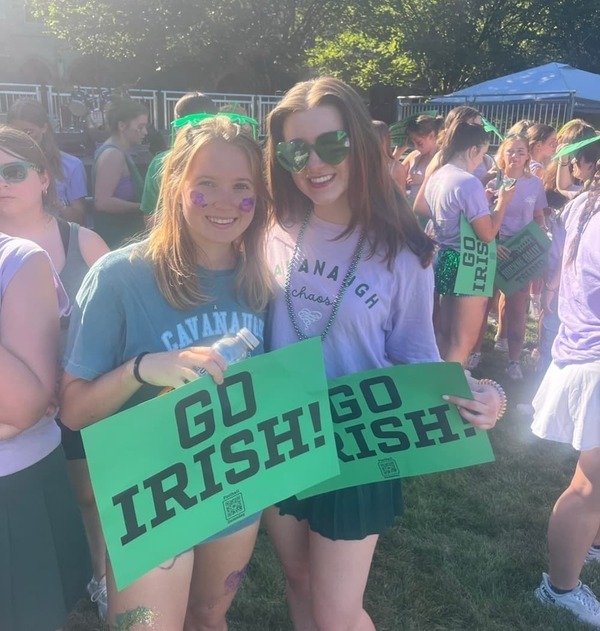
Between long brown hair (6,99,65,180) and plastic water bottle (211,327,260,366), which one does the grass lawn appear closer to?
plastic water bottle (211,327,260,366)

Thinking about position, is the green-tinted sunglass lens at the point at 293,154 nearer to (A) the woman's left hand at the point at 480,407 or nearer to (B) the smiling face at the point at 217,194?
(B) the smiling face at the point at 217,194

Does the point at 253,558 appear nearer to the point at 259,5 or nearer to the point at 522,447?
the point at 522,447

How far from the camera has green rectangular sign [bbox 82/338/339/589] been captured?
1475 millimetres

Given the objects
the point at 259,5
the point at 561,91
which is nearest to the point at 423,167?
the point at 561,91

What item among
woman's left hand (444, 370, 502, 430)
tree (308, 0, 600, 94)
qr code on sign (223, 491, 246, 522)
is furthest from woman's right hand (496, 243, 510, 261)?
tree (308, 0, 600, 94)

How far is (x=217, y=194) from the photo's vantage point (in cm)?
173

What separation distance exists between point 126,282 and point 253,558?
2.08 metres

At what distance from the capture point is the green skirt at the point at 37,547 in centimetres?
168

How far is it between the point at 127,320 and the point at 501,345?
5.19m

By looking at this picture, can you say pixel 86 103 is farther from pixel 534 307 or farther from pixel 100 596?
pixel 100 596

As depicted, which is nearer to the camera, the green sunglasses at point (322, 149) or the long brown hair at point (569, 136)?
the green sunglasses at point (322, 149)

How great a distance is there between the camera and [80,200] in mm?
4383

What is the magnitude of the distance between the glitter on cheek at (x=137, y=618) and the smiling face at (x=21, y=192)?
1396mm

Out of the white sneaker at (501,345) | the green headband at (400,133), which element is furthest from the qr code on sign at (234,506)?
the green headband at (400,133)
